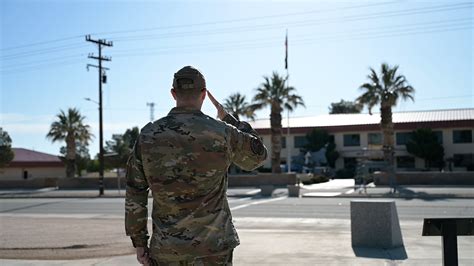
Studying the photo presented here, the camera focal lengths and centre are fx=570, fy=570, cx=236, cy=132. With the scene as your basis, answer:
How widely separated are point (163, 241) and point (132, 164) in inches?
21.0

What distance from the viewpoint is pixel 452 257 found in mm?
5352

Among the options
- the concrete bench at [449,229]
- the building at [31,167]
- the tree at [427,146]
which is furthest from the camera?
the building at [31,167]

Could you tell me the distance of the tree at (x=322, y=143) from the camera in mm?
56125

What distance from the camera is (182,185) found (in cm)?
336

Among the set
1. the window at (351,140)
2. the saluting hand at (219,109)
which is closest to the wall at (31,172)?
the window at (351,140)

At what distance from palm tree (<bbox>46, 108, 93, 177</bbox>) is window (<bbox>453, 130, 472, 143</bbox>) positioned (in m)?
34.8

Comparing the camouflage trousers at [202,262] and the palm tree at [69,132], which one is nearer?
the camouflage trousers at [202,262]

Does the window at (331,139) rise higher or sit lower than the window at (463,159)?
higher

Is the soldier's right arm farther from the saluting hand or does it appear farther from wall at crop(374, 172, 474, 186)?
wall at crop(374, 172, 474, 186)

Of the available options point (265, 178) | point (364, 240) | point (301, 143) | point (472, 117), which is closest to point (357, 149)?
point (301, 143)

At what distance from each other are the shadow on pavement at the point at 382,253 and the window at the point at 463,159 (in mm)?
45125

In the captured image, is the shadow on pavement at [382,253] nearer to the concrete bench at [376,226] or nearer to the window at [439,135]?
the concrete bench at [376,226]

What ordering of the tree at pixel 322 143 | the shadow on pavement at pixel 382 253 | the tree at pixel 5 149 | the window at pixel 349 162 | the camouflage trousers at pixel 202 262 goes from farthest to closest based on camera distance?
1. the window at pixel 349 162
2. the tree at pixel 322 143
3. the tree at pixel 5 149
4. the shadow on pavement at pixel 382 253
5. the camouflage trousers at pixel 202 262

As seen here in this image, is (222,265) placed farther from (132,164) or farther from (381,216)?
(381,216)
